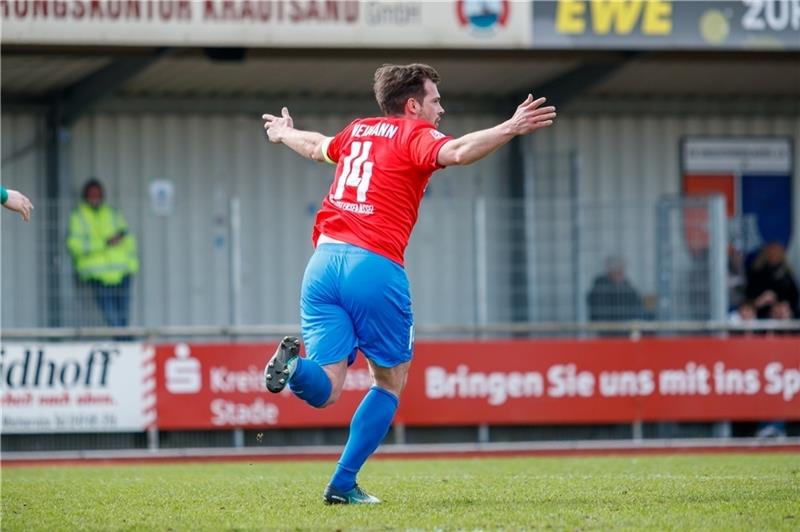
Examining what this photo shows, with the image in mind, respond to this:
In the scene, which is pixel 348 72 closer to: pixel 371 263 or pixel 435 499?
pixel 435 499

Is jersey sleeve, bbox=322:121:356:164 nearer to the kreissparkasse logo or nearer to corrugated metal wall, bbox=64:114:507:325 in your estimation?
the kreissparkasse logo

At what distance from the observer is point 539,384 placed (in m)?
15.2

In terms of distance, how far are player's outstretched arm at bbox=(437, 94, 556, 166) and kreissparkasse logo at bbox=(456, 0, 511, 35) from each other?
8.39 meters

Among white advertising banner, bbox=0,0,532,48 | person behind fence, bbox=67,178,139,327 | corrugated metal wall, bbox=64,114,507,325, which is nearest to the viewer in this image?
white advertising banner, bbox=0,0,532,48

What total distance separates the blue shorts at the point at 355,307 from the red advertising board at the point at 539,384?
7.74 m

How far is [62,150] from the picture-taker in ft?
54.6

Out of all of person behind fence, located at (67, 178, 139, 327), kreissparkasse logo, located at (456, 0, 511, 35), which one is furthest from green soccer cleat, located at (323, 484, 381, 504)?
kreissparkasse logo, located at (456, 0, 511, 35)

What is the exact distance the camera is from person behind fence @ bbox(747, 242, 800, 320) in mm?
16656

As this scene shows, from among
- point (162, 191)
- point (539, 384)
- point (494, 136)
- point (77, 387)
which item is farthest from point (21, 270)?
point (494, 136)

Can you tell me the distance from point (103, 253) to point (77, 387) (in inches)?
54.6

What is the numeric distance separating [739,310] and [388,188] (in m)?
10.4

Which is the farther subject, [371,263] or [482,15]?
[482,15]

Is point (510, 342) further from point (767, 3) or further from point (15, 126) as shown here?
point (15, 126)

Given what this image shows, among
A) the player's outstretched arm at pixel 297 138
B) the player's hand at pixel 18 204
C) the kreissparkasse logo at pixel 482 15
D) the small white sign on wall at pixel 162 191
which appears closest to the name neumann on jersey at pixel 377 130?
the player's outstretched arm at pixel 297 138
